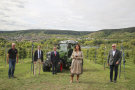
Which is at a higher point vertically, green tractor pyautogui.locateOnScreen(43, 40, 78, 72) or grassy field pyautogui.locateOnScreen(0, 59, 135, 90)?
green tractor pyautogui.locateOnScreen(43, 40, 78, 72)

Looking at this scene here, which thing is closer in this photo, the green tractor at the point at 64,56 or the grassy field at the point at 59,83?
the grassy field at the point at 59,83

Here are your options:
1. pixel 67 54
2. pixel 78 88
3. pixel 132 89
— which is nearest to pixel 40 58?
pixel 67 54

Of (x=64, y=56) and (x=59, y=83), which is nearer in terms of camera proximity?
(x=59, y=83)

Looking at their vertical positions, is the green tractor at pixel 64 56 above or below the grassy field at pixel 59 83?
above

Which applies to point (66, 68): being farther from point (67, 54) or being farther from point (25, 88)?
point (25, 88)

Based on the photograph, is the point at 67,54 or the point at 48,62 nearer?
the point at 48,62

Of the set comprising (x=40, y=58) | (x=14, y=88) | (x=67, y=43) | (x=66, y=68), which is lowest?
(x=66, y=68)

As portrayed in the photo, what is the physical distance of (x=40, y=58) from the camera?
9.08 m

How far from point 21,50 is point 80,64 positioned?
17.0 metres

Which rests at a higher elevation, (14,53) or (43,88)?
(14,53)

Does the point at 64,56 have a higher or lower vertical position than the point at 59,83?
higher

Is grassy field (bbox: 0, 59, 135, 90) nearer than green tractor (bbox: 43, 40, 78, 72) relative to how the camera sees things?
Yes

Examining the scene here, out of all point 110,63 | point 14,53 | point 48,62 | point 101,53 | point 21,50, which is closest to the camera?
point 110,63

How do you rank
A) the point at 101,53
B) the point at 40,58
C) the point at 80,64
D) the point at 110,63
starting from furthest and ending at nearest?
the point at 101,53 → the point at 40,58 → the point at 110,63 → the point at 80,64
